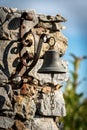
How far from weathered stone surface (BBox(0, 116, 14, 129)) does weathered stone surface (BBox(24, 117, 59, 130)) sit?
176mm

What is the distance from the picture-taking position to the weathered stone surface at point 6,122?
691cm

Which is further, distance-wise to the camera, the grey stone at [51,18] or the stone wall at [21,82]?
the grey stone at [51,18]

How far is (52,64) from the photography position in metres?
6.95

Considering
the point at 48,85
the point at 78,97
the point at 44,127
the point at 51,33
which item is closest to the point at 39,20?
the point at 51,33

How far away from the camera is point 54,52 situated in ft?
23.0

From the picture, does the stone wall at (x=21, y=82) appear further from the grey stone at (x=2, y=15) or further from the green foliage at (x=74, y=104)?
the green foliage at (x=74, y=104)

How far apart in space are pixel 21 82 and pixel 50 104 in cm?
46

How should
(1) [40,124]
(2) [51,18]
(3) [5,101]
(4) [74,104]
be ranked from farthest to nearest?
(4) [74,104] < (2) [51,18] < (1) [40,124] < (3) [5,101]

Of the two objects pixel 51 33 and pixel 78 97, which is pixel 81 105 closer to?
pixel 78 97

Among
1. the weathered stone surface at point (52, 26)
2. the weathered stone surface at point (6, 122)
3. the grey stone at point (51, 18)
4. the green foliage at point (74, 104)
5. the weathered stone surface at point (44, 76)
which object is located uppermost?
the green foliage at point (74, 104)

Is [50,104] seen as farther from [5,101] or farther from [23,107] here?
[5,101]

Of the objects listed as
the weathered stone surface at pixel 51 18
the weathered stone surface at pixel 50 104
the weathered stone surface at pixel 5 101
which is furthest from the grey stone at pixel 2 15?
the weathered stone surface at pixel 50 104

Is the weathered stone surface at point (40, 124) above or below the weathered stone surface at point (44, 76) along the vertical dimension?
below

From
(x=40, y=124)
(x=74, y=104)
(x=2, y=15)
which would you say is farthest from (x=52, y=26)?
(x=74, y=104)
